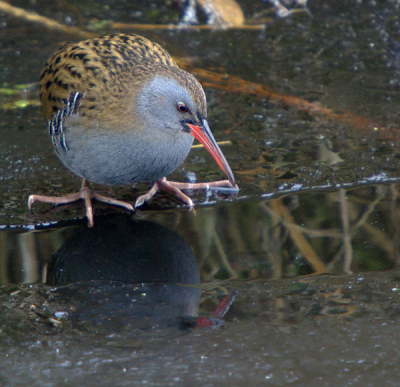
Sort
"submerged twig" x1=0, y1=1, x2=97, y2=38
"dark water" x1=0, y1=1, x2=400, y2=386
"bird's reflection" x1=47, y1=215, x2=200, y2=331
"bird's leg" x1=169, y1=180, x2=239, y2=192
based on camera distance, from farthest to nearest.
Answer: "submerged twig" x1=0, y1=1, x2=97, y2=38
"bird's leg" x1=169, y1=180, x2=239, y2=192
"bird's reflection" x1=47, y1=215, x2=200, y2=331
"dark water" x1=0, y1=1, x2=400, y2=386

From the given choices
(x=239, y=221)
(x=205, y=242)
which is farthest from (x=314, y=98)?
(x=205, y=242)

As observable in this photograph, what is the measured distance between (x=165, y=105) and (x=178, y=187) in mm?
676

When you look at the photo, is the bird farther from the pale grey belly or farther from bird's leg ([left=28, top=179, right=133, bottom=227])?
bird's leg ([left=28, top=179, right=133, bottom=227])

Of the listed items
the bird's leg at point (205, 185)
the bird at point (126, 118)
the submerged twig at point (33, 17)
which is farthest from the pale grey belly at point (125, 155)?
the submerged twig at point (33, 17)

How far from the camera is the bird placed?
288 cm

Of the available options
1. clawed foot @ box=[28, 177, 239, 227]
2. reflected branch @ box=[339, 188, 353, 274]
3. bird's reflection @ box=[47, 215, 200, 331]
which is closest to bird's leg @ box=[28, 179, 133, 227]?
clawed foot @ box=[28, 177, 239, 227]

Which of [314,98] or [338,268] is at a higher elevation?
[314,98]

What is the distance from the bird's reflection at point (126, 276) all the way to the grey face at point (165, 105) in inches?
23.3

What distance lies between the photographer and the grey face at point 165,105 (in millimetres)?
2842

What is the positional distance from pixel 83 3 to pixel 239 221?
3810 mm

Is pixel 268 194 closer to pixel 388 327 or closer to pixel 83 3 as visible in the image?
pixel 388 327

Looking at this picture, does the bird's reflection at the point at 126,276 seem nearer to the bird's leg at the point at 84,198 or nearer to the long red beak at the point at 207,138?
the bird's leg at the point at 84,198

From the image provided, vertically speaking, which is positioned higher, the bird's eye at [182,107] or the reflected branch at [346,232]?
the bird's eye at [182,107]

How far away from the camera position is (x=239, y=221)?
3.10 metres
